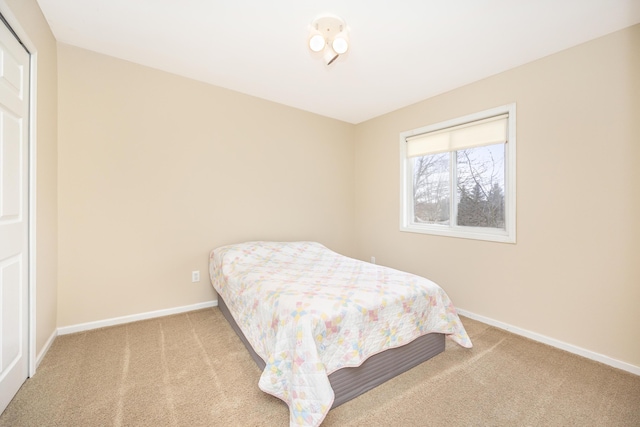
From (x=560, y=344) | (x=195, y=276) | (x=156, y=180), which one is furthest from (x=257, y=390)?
(x=560, y=344)

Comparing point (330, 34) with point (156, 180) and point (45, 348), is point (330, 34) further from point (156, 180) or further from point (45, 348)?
point (45, 348)

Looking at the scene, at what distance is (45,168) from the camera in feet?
6.19

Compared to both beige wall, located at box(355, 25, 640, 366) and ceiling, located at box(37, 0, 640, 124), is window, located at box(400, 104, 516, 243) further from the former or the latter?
ceiling, located at box(37, 0, 640, 124)

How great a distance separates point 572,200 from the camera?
2.06 m

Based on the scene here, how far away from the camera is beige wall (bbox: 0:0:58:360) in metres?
1.73

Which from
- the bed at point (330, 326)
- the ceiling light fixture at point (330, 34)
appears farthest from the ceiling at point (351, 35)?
the bed at point (330, 326)

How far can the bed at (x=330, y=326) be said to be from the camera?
4.36 feet

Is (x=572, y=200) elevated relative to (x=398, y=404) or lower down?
elevated

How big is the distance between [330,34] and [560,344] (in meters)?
2.95

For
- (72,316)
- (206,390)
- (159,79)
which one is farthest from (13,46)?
(206,390)

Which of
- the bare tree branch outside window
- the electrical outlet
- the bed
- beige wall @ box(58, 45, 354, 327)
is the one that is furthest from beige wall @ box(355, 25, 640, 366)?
the electrical outlet

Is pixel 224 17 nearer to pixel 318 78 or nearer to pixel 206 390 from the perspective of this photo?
pixel 318 78

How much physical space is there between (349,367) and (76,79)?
3.03m

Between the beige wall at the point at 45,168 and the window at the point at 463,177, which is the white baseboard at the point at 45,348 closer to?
the beige wall at the point at 45,168
